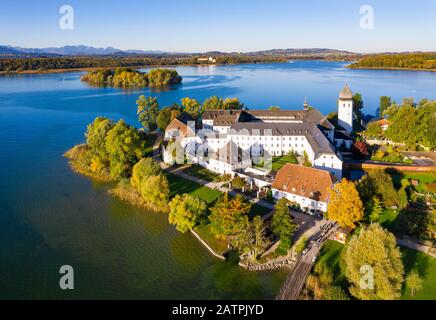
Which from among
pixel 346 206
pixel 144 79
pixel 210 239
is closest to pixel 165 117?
pixel 210 239

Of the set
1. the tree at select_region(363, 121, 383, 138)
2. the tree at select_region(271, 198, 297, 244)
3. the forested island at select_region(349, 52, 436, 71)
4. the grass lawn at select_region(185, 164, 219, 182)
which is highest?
the forested island at select_region(349, 52, 436, 71)

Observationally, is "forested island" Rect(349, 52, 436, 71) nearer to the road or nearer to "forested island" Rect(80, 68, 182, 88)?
"forested island" Rect(80, 68, 182, 88)

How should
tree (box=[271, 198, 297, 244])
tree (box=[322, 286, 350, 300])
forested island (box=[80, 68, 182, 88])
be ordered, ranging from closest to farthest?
tree (box=[322, 286, 350, 300]) < tree (box=[271, 198, 297, 244]) < forested island (box=[80, 68, 182, 88])

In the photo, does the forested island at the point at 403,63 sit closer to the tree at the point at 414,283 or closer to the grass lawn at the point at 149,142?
the grass lawn at the point at 149,142

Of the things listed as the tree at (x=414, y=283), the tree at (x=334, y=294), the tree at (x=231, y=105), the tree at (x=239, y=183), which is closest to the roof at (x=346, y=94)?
the tree at (x=231, y=105)

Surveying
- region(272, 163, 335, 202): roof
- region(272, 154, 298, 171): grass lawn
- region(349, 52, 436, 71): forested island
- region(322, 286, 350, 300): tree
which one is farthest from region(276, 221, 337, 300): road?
region(349, 52, 436, 71): forested island

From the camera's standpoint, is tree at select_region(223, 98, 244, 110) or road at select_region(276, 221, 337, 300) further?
tree at select_region(223, 98, 244, 110)
